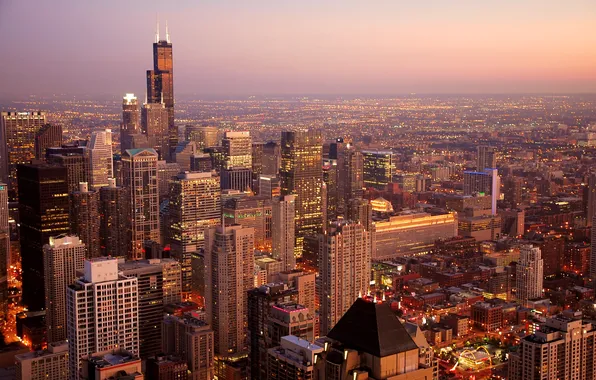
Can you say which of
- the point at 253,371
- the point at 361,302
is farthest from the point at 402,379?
the point at 253,371

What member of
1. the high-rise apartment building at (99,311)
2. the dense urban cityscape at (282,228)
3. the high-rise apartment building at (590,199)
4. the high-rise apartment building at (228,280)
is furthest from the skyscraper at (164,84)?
the high-rise apartment building at (590,199)

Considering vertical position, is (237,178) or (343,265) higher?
(237,178)

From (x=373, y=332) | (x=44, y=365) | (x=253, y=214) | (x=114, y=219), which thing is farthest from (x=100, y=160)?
(x=373, y=332)

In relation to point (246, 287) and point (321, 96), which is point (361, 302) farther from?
point (321, 96)

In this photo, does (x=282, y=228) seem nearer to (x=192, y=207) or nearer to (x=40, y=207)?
(x=192, y=207)

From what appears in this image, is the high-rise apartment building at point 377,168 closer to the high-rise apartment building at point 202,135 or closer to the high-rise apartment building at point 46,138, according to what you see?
the high-rise apartment building at point 202,135

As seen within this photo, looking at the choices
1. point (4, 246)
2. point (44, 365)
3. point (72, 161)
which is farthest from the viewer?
point (72, 161)
